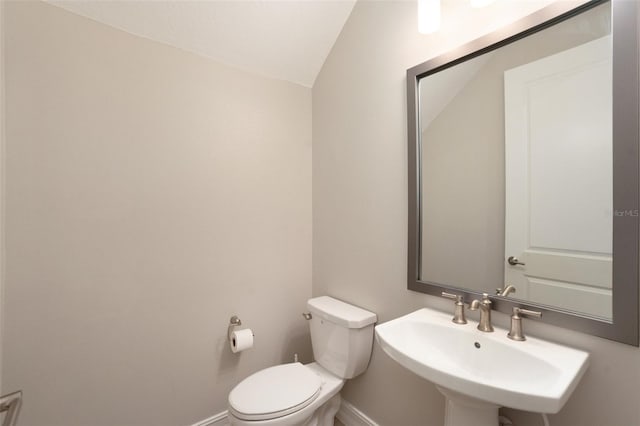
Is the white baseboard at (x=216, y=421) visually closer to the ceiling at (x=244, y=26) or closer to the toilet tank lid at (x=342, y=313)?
the toilet tank lid at (x=342, y=313)

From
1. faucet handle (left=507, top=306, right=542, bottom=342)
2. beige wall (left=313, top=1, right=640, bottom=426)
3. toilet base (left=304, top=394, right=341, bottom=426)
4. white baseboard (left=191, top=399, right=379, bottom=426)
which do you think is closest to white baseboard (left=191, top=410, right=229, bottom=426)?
white baseboard (left=191, top=399, right=379, bottom=426)

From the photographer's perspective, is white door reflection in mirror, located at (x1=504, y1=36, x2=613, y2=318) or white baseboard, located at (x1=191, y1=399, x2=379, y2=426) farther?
white baseboard, located at (x1=191, y1=399, x2=379, y2=426)

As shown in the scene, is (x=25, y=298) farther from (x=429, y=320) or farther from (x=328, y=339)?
(x=429, y=320)

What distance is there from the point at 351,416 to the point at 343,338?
22.5 inches

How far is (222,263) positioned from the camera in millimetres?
1660

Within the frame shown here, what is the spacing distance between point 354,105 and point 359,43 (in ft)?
1.11

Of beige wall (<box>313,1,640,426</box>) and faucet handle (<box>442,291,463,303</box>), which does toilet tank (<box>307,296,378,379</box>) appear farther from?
faucet handle (<box>442,291,463,303</box>)

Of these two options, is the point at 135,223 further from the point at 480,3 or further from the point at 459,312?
the point at 480,3

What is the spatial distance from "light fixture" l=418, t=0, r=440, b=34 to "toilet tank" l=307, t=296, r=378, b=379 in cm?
135

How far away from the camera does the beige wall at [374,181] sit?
133 centimetres

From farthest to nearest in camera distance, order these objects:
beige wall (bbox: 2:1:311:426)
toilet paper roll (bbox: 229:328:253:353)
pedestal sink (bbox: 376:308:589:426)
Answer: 1. toilet paper roll (bbox: 229:328:253:353)
2. beige wall (bbox: 2:1:311:426)
3. pedestal sink (bbox: 376:308:589:426)

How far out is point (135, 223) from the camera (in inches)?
55.3

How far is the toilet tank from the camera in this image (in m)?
1.48

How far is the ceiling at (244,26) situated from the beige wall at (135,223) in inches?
2.4
